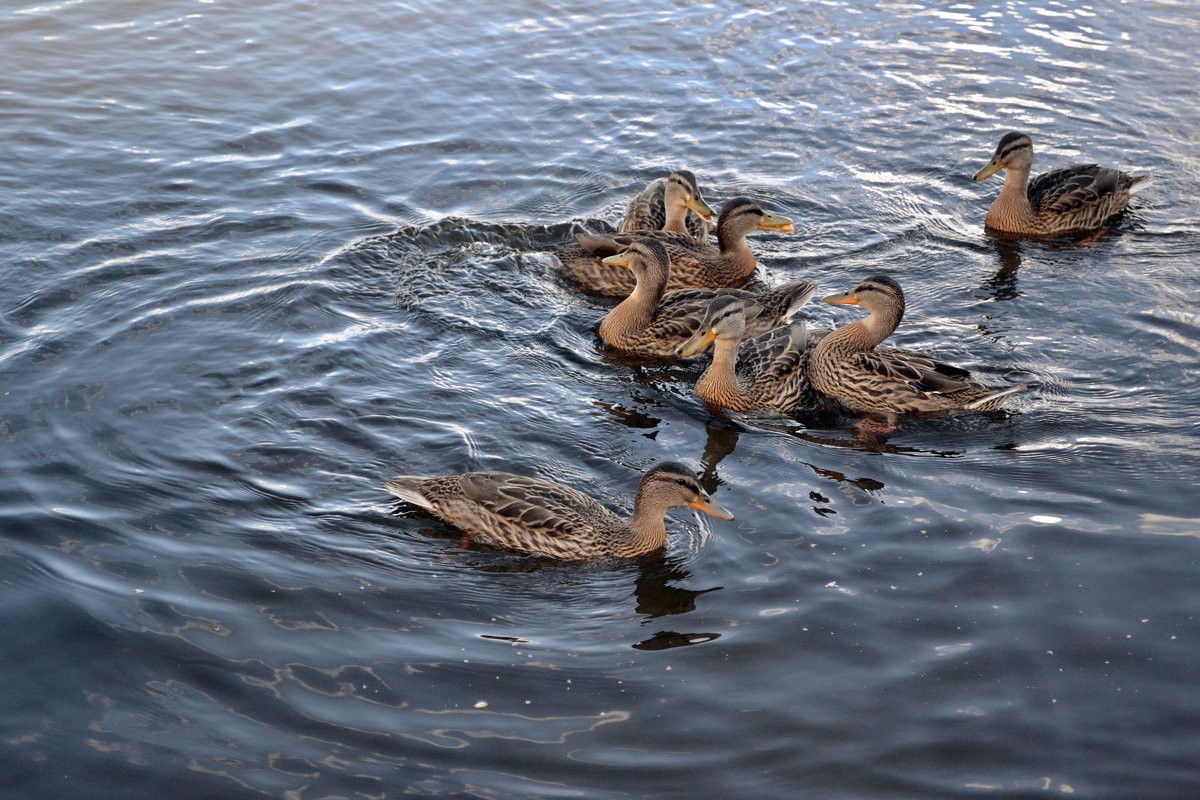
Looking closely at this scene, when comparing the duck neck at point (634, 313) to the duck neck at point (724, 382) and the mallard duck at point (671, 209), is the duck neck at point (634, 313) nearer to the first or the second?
the duck neck at point (724, 382)

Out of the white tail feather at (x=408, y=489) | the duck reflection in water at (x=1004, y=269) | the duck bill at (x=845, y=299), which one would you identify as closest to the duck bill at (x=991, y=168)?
the duck reflection in water at (x=1004, y=269)

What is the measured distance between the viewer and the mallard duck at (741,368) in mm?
9797

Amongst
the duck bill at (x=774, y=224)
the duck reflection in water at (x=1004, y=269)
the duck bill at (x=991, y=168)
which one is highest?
the duck bill at (x=991, y=168)

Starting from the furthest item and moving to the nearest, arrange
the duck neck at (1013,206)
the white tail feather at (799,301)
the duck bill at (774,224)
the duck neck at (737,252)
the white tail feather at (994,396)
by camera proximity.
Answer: the duck neck at (1013,206), the duck neck at (737,252), the duck bill at (774,224), the white tail feather at (799,301), the white tail feather at (994,396)

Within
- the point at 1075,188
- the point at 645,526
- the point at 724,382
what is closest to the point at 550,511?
the point at 645,526

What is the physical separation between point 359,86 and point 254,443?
27.2ft

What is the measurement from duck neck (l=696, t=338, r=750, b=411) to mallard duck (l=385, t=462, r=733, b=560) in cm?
201

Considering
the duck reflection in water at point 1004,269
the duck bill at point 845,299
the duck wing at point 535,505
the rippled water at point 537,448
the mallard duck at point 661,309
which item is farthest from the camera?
the duck reflection in water at point 1004,269

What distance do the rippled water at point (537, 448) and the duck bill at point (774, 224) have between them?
46cm

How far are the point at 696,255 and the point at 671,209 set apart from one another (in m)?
0.68

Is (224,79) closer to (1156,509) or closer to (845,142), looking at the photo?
(845,142)

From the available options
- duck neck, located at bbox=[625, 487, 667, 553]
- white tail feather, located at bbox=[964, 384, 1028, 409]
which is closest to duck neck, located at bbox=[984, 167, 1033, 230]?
white tail feather, located at bbox=[964, 384, 1028, 409]

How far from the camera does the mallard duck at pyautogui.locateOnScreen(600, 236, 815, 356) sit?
10695 millimetres

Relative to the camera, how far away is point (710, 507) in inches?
307
